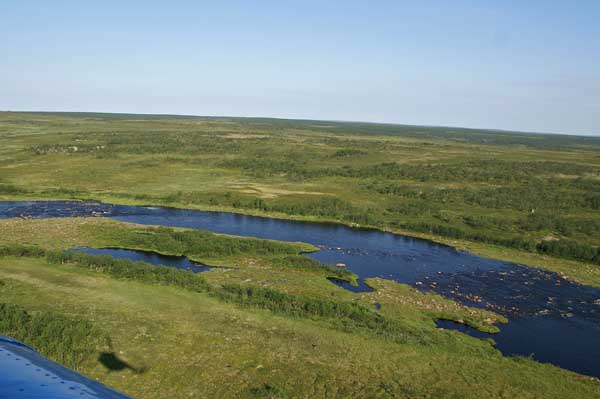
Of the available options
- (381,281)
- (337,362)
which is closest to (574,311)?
(381,281)

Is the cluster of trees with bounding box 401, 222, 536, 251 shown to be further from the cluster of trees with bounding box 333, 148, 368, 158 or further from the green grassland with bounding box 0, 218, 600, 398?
the cluster of trees with bounding box 333, 148, 368, 158

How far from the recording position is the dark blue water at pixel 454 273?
24.7m

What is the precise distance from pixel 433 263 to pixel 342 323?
689 inches

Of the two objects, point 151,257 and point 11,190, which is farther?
point 11,190

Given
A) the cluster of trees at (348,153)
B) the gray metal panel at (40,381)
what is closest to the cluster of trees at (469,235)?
the gray metal panel at (40,381)

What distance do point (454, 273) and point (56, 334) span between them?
28.5m

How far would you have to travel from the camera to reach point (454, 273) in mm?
35750

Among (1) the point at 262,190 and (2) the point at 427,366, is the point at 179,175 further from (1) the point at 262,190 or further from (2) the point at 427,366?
(2) the point at 427,366

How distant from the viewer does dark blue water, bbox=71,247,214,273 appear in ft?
110

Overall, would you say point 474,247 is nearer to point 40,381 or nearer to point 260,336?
point 260,336

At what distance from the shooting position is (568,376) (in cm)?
2009

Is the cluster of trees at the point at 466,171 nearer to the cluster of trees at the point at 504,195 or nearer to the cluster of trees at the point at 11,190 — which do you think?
the cluster of trees at the point at 504,195

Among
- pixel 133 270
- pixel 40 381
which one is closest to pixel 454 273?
pixel 133 270

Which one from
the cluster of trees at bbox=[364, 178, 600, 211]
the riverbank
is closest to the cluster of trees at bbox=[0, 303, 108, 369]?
the riverbank
